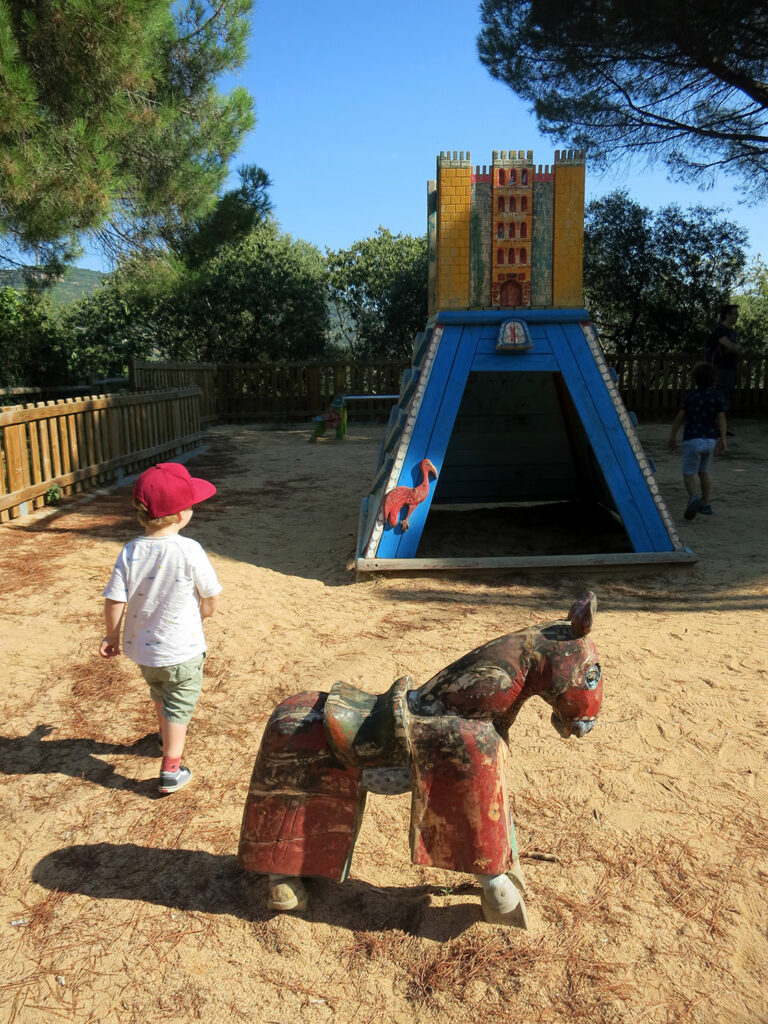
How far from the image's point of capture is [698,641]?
4.36 metres

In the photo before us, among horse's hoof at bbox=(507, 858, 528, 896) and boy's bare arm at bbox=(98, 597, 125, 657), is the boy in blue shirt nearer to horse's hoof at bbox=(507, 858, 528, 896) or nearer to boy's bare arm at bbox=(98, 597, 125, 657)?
horse's hoof at bbox=(507, 858, 528, 896)

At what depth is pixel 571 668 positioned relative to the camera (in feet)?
6.77

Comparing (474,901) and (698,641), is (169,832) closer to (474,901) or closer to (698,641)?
(474,901)

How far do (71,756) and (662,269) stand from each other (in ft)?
60.1

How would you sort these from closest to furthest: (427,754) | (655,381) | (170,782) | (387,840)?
(427,754), (387,840), (170,782), (655,381)

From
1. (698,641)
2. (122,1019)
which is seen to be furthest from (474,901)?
(698,641)

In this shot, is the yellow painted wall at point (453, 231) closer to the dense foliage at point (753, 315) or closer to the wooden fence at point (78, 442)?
the wooden fence at point (78, 442)

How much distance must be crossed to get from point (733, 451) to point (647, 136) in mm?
5907

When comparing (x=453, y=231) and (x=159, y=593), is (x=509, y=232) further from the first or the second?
(x=159, y=593)

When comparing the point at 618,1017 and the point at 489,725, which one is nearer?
the point at 618,1017

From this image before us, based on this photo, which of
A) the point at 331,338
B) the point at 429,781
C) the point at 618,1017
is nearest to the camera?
the point at 618,1017

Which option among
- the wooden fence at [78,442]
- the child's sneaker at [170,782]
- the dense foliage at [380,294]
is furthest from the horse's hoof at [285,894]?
the dense foliage at [380,294]

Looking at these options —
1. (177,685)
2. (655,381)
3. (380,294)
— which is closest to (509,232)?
(177,685)

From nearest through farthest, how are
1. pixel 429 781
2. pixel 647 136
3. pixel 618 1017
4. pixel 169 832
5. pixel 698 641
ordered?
pixel 618 1017, pixel 429 781, pixel 169 832, pixel 698 641, pixel 647 136
